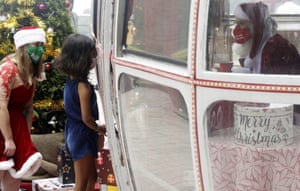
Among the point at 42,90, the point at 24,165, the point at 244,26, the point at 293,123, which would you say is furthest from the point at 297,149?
the point at 42,90

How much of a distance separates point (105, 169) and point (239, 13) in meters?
2.00

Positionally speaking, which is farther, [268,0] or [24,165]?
[24,165]

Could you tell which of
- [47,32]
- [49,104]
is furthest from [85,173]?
[47,32]

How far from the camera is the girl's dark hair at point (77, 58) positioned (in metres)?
4.19

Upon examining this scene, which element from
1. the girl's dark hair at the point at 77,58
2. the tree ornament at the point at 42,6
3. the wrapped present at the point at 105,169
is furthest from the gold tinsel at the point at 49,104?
the girl's dark hair at the point at 77,58

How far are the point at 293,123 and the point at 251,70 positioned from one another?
29 cm

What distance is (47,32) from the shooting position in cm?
545

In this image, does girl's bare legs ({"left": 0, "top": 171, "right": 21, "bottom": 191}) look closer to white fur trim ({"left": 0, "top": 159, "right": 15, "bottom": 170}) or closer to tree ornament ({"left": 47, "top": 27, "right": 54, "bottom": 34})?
white fur trim ({"left": 0, "top": 159, "right": 15, "bottom": 170})

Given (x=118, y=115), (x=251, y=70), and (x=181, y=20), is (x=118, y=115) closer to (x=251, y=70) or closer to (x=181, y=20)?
(x=181, y=20)

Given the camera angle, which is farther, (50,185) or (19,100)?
(50,185)

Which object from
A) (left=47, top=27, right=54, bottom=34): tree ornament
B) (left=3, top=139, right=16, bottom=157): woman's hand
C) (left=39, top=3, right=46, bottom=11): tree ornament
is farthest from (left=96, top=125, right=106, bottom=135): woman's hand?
(left=39, top=3, right=46, bottom=11): tree ornament

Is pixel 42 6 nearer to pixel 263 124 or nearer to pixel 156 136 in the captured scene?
pixel 156 136

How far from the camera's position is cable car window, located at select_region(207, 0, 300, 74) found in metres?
2.70

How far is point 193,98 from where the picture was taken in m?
2.78
